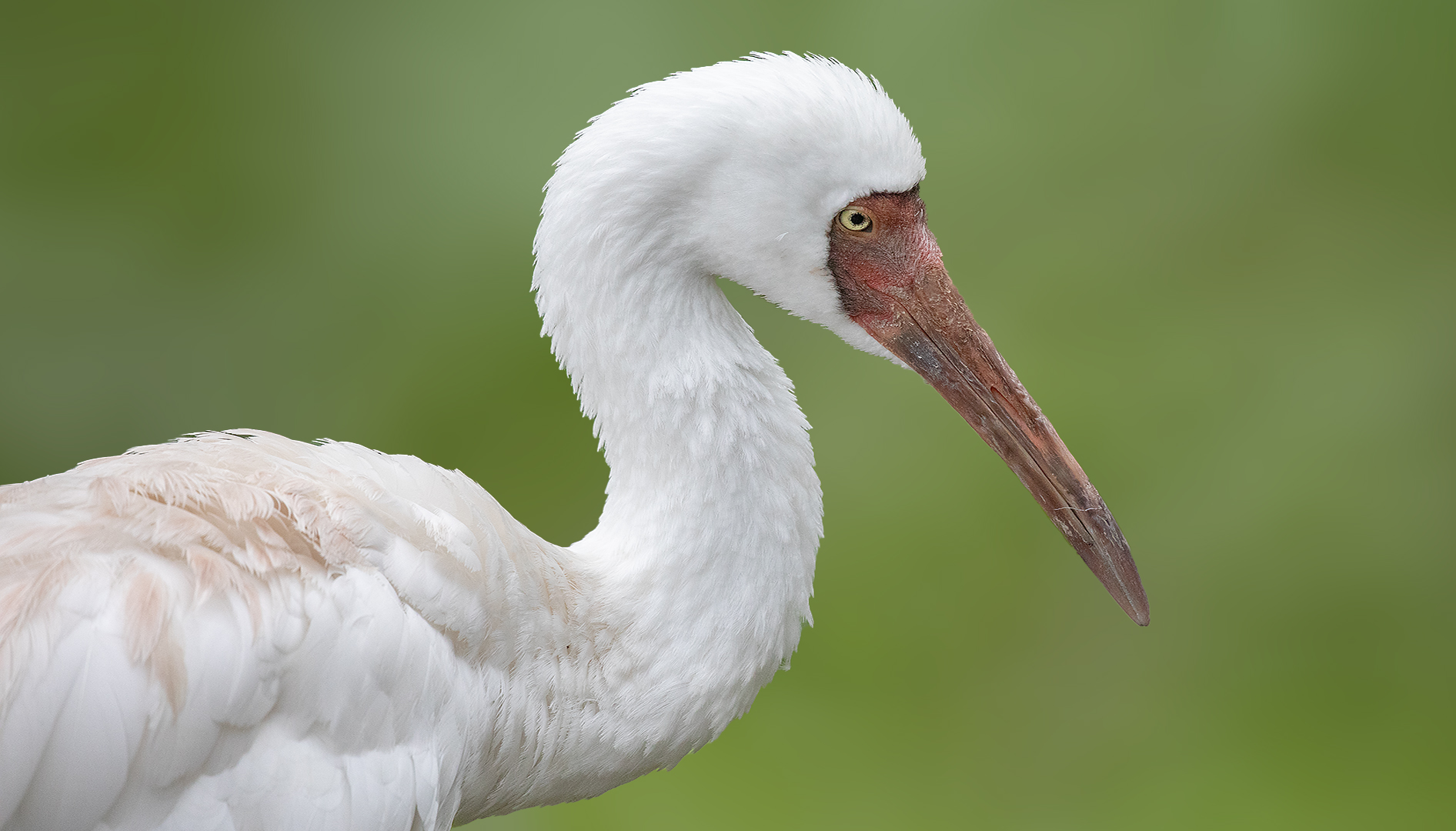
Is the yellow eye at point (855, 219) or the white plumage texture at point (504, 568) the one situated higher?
the yellow eye at point (855, 219)

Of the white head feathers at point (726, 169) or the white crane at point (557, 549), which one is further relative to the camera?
the white head feathers at point (726, 169)

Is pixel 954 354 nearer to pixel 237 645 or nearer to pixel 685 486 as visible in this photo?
pixel 685 486

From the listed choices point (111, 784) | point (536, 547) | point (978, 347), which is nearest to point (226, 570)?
point (111, 784)

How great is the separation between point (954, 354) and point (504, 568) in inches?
25.3

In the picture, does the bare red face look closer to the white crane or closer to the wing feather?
the white crane

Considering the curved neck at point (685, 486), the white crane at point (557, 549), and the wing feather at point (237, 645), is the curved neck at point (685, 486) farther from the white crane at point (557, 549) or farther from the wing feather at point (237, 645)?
the wing feather at point (237, 645)

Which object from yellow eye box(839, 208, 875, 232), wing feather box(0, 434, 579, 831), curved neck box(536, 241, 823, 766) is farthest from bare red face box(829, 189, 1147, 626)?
wing feather box(0, 434, 579, 831)

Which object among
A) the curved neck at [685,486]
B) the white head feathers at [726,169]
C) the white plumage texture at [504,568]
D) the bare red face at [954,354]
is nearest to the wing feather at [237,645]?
the white plumage texture at [504,568]

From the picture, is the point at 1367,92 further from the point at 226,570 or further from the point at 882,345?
the point at 226,570

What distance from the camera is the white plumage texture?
4.08 feet

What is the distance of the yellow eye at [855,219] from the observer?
1482mm

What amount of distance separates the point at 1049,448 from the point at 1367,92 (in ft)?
9.61

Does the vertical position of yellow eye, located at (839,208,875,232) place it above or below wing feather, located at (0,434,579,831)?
above

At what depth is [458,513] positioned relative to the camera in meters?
1.48
